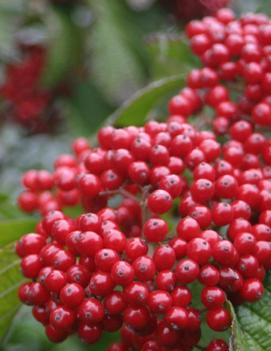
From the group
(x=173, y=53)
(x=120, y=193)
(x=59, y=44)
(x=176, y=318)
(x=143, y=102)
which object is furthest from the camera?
(x=59, y=44)

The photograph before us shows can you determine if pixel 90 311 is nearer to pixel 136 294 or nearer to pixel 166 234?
pixel 136 294

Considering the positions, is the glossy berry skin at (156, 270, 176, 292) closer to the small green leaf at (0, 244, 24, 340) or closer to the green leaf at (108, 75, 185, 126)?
the small green leaf at (0, 244, 24, 340)

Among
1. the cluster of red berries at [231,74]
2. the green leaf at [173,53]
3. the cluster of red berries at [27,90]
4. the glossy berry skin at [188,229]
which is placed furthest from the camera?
the cluster of red berries at [27,90]

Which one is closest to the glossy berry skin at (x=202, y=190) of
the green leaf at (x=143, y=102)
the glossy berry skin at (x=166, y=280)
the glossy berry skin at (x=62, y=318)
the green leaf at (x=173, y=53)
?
the glossy berry skin at (x=166, y=280)

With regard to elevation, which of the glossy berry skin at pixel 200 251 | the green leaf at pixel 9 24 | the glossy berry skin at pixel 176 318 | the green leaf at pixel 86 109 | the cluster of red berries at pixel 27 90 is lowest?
the green leaf at pixel 86 109

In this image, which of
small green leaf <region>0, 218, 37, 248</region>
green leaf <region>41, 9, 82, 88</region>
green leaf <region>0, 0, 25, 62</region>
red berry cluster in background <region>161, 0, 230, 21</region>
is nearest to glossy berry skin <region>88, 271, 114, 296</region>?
small green leaf <region>0, 218, 37, 248</region>

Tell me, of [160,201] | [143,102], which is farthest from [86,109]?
[160,201]

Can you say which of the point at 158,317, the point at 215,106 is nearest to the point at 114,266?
the point at 158,317

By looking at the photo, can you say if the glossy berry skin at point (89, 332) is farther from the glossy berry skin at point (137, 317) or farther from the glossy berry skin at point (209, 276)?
the glossy berry skin at point (209, 276)
